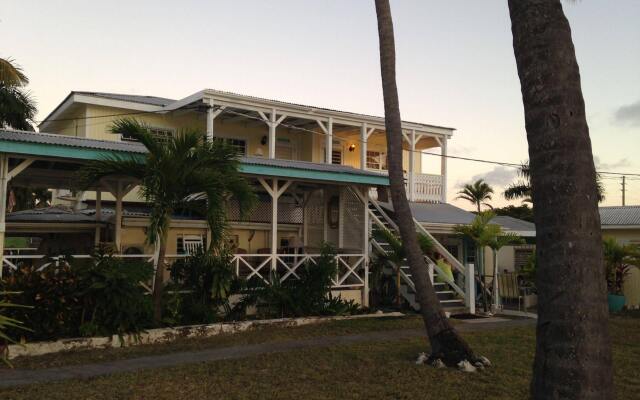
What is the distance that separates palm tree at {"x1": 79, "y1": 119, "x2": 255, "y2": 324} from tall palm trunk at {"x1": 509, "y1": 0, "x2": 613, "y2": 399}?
24.5ft

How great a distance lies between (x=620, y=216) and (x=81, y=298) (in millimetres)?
19434

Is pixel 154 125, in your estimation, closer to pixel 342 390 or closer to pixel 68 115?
pixel 68 115

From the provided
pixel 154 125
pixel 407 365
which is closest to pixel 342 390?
pixel 407 365

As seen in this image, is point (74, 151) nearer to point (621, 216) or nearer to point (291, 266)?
point (291, 266)

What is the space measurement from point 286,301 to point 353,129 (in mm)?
10726

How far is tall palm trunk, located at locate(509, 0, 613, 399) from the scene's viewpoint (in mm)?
3572

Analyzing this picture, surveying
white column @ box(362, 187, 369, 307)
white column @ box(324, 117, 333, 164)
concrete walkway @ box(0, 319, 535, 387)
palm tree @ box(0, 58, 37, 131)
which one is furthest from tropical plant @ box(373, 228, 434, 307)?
palm tree @ box(0, 58, 37, 131)

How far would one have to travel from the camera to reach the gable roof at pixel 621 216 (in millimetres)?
20875

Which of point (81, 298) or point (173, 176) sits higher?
point (173, 176)

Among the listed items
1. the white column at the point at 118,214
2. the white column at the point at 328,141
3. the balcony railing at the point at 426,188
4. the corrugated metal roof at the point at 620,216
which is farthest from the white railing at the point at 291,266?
the corrugated metal roof at the point at 620,216

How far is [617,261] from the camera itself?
17.2 meters

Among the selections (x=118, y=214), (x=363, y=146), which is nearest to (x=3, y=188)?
(x=118, y=214)

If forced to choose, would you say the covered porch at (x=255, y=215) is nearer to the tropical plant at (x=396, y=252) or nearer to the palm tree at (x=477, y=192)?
the tropical plant at (x=396, y=252)

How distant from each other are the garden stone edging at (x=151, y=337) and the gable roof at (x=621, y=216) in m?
12.7
